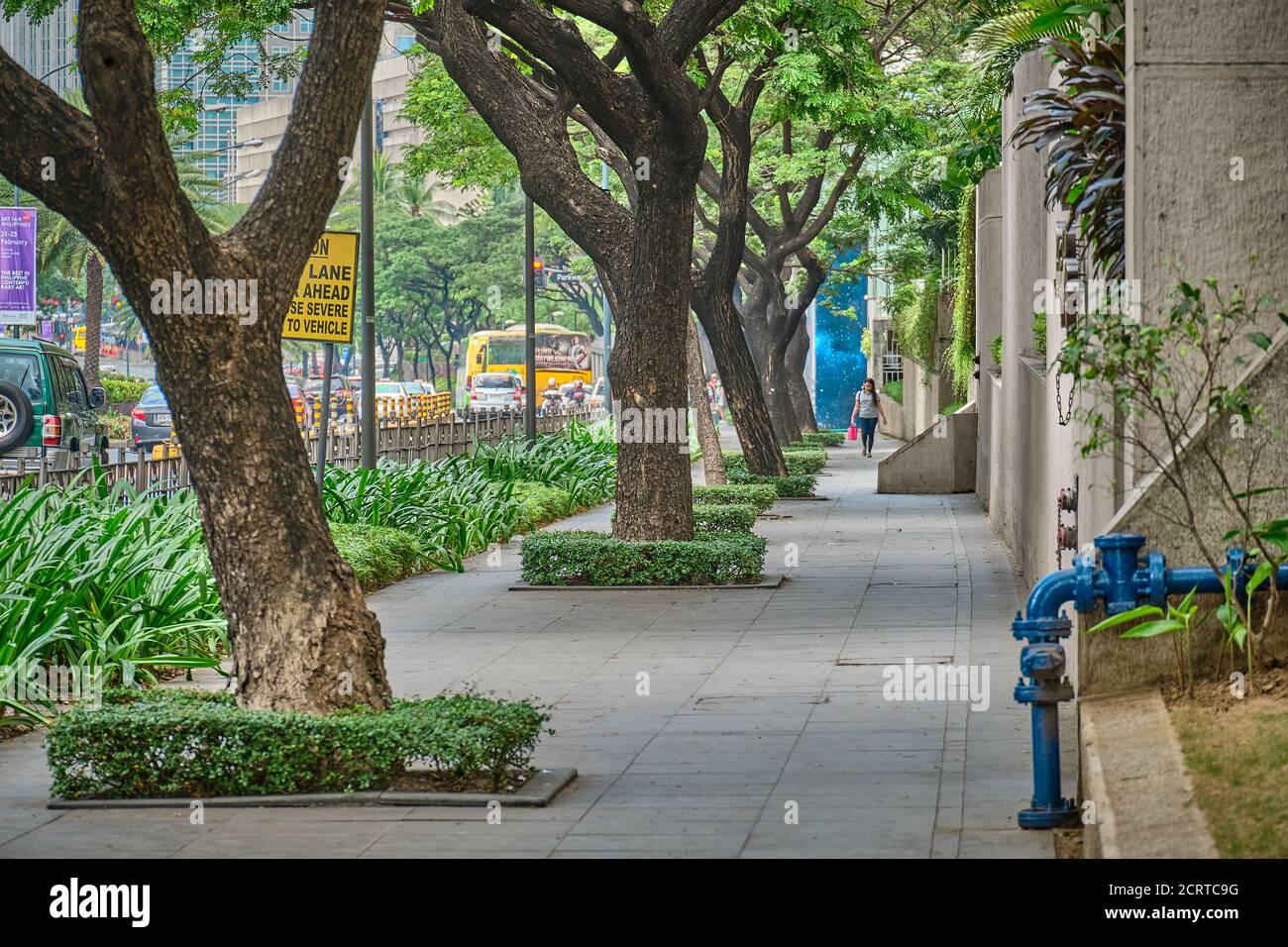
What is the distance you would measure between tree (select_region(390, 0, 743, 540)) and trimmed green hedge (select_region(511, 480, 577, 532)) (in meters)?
5.33

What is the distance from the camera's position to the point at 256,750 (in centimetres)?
750

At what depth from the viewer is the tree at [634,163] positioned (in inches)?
617

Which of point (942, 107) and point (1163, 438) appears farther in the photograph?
point (942, 107)

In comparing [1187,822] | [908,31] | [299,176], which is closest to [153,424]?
[908,31]

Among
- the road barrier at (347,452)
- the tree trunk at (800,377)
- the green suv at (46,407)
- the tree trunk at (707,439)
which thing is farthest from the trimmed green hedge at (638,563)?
the tree trunk at (800,377)

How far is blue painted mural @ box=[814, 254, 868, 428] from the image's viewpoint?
206 feet

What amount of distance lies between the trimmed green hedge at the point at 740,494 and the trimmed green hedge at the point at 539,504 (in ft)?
5.84

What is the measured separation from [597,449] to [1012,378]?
1411 cm

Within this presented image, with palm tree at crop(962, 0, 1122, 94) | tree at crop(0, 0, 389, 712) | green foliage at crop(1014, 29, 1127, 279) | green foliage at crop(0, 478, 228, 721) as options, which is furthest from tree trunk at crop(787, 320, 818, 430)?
Result: tree at crop(0, 0, 389, 712)

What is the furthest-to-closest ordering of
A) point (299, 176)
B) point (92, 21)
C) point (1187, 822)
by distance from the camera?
1. point (299, 176)
2. point (92, 21)
3. point (1187, 822)

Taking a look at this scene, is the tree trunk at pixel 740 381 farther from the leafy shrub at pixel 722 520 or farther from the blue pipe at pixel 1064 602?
the blue pipe at pixel 1064 602

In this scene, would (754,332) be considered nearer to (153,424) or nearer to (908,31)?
(908,31)

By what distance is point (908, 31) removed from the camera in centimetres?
3316

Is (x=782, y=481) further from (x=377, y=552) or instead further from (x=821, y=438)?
Result: (x=821, y=438)
